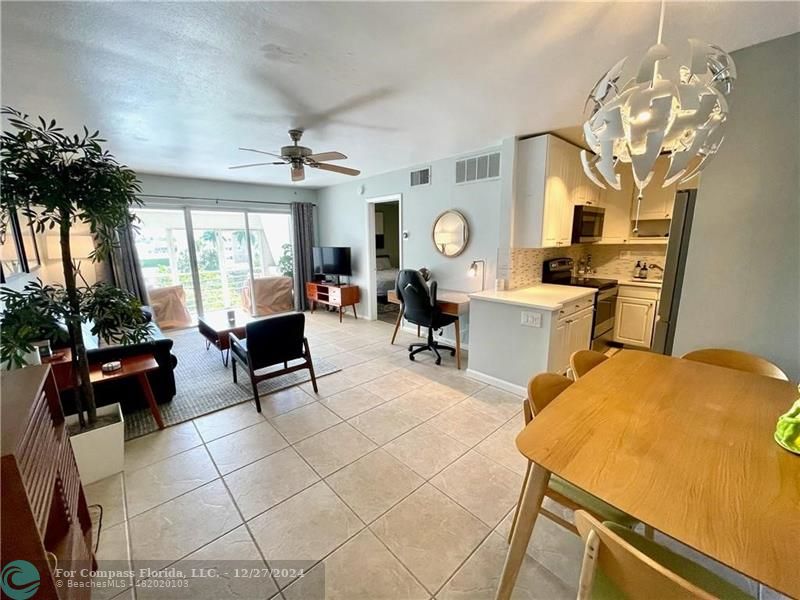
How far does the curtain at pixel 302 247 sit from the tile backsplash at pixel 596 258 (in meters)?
4.17

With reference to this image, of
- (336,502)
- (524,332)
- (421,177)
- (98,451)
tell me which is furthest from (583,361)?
(421,177)

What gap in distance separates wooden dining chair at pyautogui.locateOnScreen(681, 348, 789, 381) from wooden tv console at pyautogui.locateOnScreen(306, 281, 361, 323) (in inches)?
180

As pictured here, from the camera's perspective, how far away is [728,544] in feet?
2.44

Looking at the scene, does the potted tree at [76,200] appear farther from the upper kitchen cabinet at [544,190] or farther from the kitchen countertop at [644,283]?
the kitchen countertop at [644,283]

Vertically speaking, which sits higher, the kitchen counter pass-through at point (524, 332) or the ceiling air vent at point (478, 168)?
the ceiling air vent at point (478, 168)

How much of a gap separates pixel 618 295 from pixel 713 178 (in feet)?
7.49

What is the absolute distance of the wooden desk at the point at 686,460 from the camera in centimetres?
77

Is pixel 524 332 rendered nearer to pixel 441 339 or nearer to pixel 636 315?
pixel 441 339

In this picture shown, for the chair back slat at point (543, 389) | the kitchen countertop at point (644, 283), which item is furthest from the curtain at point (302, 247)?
the chair back slat at point (543, 389)

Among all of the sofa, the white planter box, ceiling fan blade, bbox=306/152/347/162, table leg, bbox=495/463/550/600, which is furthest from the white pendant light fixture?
the sofa

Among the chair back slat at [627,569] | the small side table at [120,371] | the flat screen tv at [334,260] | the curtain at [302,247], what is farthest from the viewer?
the curtain at [302,247]

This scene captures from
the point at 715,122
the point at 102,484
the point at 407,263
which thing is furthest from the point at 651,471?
the point at 407,263

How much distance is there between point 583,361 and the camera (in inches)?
71.1

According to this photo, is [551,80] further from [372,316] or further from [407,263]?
[372,316]
